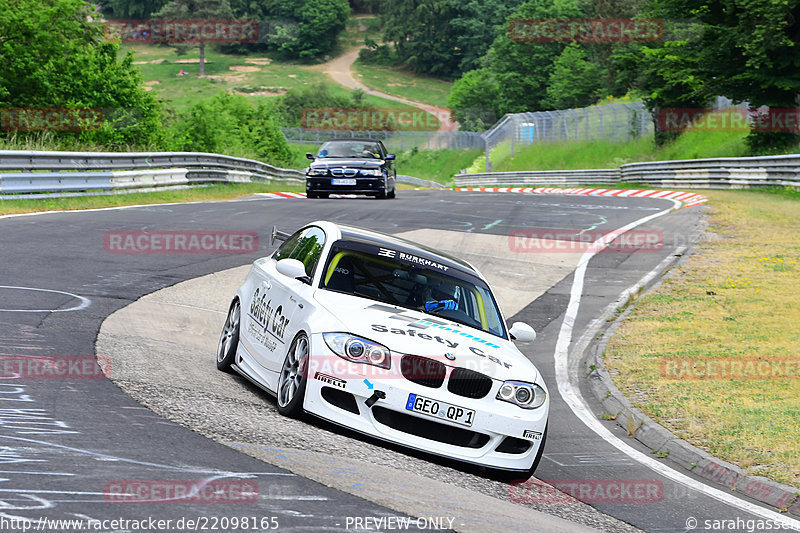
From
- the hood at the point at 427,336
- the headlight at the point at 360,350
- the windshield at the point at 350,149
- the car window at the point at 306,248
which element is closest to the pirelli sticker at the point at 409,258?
the car window at the point at 306,248

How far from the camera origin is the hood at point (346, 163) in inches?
1136

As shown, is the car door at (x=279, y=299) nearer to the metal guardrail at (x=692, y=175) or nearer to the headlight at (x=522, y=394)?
the headlight at (x=522, y=394)

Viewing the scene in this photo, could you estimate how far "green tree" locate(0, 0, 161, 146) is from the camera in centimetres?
3375

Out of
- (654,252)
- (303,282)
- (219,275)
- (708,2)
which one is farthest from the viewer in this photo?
(708,2)

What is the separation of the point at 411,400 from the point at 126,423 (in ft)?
6.26

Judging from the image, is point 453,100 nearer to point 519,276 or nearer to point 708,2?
point 708,2

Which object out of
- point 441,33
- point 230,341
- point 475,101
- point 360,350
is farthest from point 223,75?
point 360,350

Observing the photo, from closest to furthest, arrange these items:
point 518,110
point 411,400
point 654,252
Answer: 1. point 411,400
2. point 654,252
3. point 518,110

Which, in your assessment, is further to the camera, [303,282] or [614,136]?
[614,136]

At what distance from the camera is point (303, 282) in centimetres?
796

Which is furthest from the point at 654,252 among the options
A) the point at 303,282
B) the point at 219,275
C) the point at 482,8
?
the point at 482,8

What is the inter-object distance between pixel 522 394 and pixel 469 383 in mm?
459

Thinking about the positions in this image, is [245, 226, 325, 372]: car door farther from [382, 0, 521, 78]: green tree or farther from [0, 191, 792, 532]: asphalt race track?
[382, 0, 521, 78]: green tree

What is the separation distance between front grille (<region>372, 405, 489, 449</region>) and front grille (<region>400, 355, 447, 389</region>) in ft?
0.85
